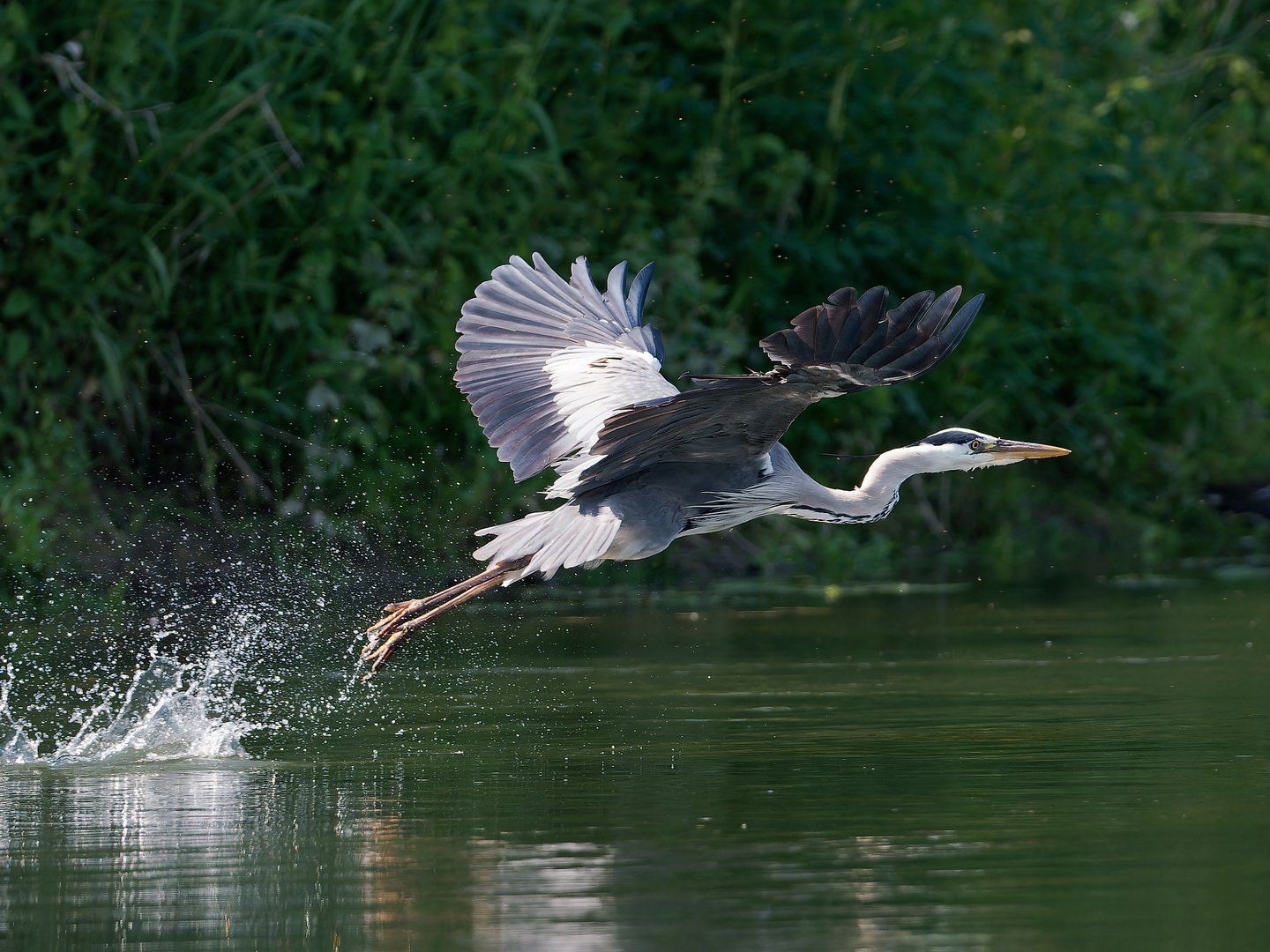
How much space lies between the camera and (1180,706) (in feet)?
21.2

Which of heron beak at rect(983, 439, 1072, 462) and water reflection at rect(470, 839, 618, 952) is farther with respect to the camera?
heron beak at rect(983, 439, 1072, 462)

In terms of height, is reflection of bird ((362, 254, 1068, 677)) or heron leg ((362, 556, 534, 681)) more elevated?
reflection of bird ((362, 254, 1068, 677))

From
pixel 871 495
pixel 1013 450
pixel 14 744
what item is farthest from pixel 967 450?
pixel 14 744

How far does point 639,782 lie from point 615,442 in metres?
1.35

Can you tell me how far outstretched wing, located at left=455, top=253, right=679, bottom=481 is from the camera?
22.9ft

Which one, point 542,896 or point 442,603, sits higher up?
point 442,603

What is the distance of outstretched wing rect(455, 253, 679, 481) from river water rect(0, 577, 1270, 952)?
99 centimetres

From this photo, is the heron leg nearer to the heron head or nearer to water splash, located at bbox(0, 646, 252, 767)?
water splash, located at bbox(0, 646, 252, 767)

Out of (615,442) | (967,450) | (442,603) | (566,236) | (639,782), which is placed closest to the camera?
(639,782)

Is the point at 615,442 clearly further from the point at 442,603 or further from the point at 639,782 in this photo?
the point at 639,782

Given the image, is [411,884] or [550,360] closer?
[411,884]

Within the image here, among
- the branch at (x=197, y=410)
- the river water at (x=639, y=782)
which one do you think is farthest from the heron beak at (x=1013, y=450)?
the branch at (x=197, y=410)

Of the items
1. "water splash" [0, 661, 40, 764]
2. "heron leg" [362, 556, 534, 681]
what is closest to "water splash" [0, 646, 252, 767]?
"water splash" [0, 661, 40, 764]

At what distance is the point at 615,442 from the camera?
6250 millimetres
